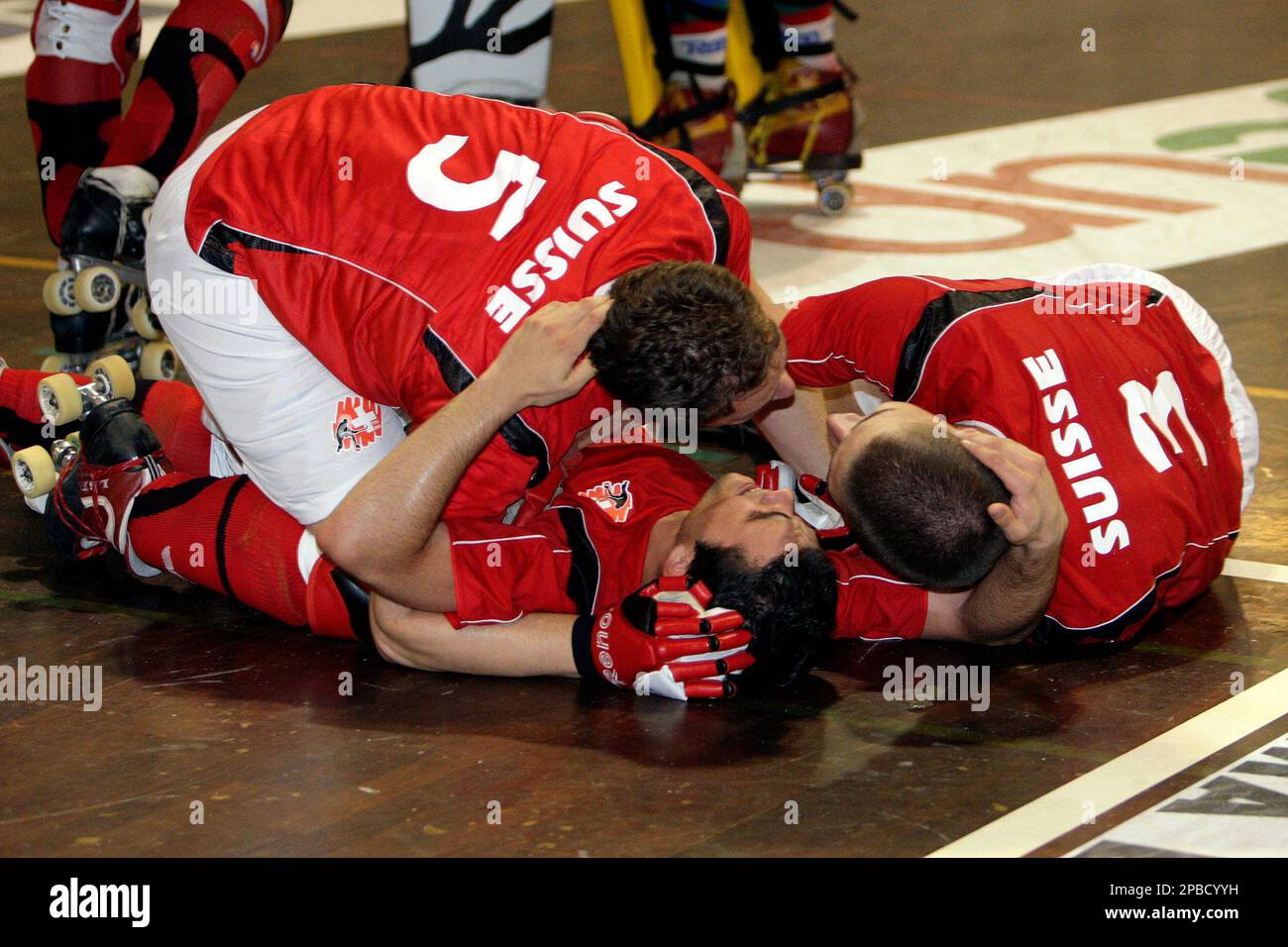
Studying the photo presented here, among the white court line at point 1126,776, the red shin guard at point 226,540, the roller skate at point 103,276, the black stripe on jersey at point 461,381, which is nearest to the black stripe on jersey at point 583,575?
the black stripe on jersey at point 461,381

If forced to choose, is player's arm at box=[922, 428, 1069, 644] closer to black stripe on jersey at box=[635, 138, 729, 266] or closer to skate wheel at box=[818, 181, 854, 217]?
black stripe on jersey at box=[635, 138, 729, 266]

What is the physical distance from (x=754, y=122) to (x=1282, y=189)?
2229 mm

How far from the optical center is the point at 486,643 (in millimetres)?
3092

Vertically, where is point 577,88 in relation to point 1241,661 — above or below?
above

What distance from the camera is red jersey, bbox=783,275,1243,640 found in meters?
3.07

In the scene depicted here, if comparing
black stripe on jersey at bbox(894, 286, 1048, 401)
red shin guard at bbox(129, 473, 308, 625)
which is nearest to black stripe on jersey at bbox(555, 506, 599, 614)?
red shin guard at bbox(129, 473, 308, 625)

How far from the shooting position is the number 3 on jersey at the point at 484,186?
10.1 ft

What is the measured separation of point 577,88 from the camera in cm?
977

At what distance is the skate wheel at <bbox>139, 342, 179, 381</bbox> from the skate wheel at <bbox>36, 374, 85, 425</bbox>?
28.1 inches

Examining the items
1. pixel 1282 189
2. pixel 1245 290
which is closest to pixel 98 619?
pixel 1245 290

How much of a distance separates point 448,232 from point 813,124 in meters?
3.90

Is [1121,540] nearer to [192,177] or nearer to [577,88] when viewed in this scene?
[192,177]

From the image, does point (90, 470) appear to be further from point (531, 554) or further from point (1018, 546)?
point (1018, 546)

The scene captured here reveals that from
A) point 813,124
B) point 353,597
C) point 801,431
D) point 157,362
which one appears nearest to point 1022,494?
point 801,431
